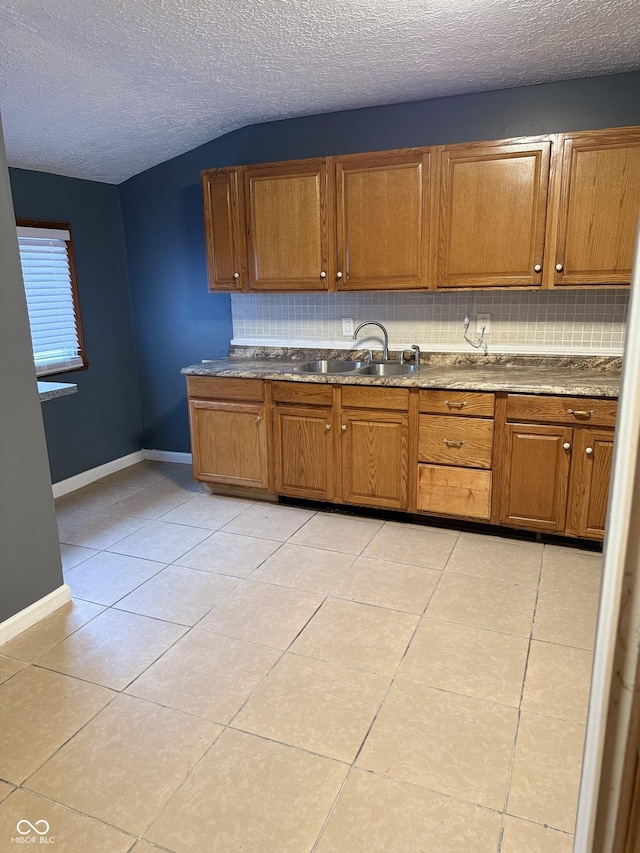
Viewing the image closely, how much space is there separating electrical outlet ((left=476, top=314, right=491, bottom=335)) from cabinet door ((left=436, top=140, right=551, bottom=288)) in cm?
38

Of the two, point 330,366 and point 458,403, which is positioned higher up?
point 330,366

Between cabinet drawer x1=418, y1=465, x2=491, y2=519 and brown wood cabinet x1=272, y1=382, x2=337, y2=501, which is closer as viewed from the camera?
cabinet drawer x1=418, y1=465, x2=491, y2=519

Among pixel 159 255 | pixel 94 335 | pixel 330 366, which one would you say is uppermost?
pixel 159 255

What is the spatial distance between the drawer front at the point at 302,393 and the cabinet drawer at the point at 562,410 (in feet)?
3.36

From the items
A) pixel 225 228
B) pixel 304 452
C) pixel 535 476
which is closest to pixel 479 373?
pixel 535 476

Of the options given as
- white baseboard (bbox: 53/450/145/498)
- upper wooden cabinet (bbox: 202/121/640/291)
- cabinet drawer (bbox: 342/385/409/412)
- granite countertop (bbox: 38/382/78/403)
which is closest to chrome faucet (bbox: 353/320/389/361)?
upper wooden cabinet (bbox: 202/121/640/291)

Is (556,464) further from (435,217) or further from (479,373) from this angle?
(435,217)

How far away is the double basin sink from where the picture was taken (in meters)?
3.64

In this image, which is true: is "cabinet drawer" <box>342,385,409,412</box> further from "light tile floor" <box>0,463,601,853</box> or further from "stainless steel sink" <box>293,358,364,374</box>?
"light tile floor" <box>0,463,601,853</box>

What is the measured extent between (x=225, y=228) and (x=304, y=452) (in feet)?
4.92

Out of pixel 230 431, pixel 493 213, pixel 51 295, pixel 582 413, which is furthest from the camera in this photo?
pixel 51 295

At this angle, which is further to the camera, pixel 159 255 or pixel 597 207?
pixel 159 255

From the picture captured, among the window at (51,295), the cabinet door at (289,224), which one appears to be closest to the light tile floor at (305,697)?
the window at (51,295)

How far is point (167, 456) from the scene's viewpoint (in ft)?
15.6
